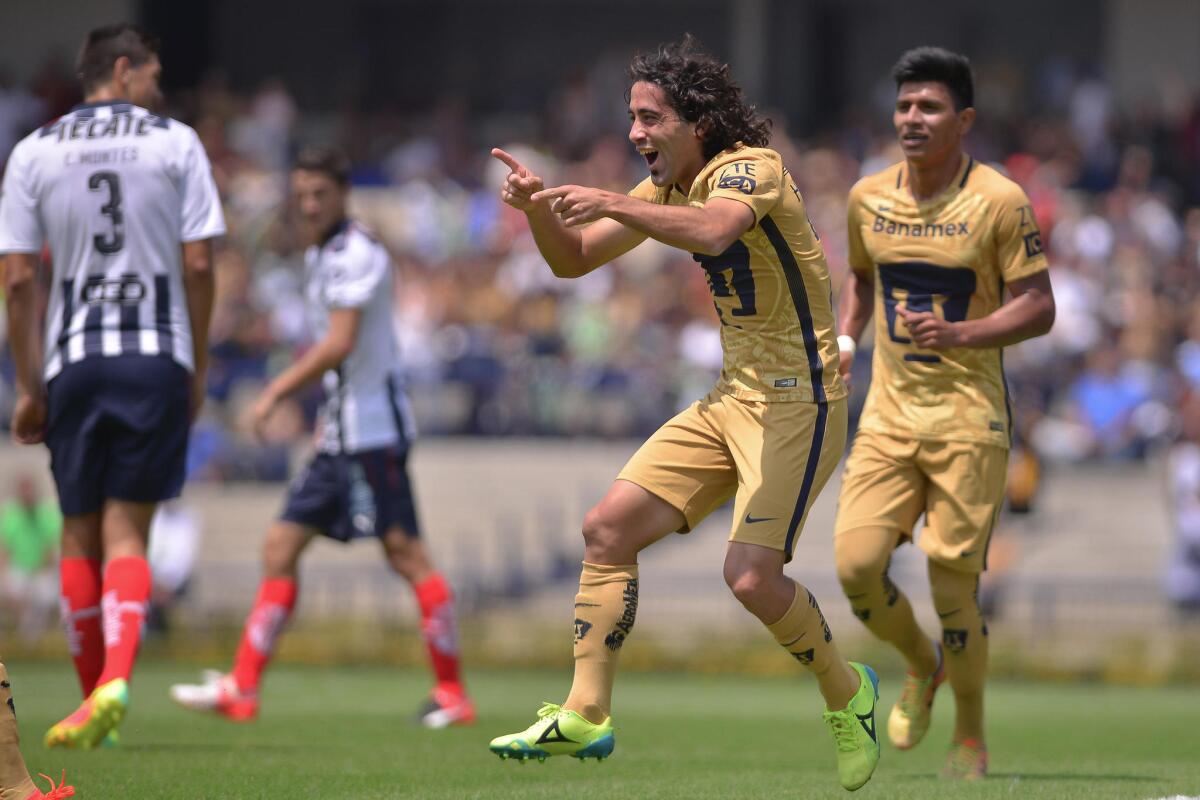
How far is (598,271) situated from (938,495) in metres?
14.4

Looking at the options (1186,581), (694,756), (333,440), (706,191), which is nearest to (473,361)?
(1186,581)

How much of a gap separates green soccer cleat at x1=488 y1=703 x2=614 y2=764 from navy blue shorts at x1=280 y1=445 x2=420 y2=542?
3529 millimetres

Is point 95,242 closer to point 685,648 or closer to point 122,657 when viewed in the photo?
point 122,657

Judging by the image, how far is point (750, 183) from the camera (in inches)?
239

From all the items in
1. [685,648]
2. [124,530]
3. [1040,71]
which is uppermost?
[1040,71]

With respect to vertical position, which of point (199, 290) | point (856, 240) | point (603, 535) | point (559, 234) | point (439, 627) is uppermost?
point (559, 234)

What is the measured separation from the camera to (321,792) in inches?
246

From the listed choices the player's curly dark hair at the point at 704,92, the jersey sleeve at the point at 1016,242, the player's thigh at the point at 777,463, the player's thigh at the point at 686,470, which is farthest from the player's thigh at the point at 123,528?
the jersey sleeve at the point at 1016,242

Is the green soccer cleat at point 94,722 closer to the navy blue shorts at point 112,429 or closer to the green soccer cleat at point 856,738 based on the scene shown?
the navy blue shorts at point 112,429

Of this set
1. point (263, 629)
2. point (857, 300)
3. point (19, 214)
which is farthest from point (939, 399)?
point (19, 214)

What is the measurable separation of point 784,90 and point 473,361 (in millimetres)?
10994

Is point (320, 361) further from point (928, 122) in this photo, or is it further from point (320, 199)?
point (928, 122)

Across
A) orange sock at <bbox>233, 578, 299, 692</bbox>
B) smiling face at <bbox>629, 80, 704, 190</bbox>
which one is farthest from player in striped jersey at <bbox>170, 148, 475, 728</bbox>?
smiling face at <bbox>629, 80, 704, 190</bbox>

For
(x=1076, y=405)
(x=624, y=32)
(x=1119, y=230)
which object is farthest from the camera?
(x=624, y=32)
